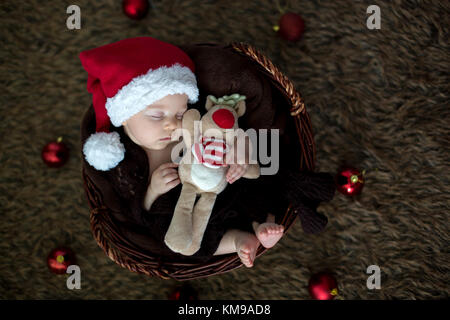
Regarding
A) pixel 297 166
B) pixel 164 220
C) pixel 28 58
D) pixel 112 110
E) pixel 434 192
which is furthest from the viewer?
pixel 28 58

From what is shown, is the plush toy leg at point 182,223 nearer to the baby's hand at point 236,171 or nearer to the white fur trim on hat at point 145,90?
the baby's hand at point 236,171

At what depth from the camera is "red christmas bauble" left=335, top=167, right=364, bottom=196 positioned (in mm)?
1364

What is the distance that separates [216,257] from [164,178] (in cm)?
36

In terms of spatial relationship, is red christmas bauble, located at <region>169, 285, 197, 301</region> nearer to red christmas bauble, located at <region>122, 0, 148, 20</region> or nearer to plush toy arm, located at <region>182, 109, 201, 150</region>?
plush toy arm, located at <region>182, 109, 201, 150</region>

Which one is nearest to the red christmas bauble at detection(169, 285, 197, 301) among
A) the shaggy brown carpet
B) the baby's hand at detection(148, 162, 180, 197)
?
the shaggy brown carpet

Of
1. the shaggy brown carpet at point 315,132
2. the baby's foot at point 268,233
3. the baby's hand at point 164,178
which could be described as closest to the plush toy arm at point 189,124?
the baby's hand at point 164,178

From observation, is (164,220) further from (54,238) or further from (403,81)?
(403,81)

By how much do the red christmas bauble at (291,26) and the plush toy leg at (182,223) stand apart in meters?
0.71

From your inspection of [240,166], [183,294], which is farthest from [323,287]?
[240,166]

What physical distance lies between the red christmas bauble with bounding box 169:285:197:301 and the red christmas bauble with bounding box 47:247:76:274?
39 centimetres

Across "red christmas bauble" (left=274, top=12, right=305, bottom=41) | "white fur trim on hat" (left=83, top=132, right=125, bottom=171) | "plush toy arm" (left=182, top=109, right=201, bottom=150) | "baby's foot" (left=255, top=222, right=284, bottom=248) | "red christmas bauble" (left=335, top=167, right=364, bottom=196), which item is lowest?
"baby's foot" (left=255, top=222, right=284, bottom=248)
